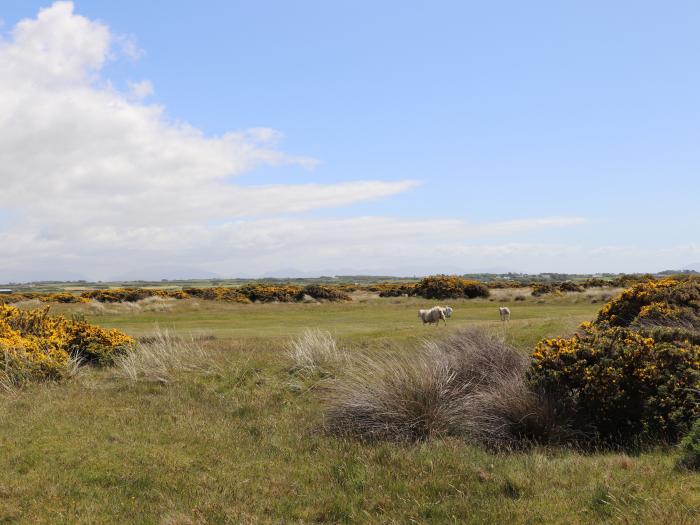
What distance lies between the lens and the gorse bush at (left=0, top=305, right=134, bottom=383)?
14.2 meters

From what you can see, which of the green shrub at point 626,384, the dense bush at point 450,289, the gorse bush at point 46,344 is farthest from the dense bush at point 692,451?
the dense bush at point 450,289

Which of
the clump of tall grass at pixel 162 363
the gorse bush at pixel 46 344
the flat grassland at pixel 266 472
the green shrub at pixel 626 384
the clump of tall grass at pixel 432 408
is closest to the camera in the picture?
the flat grassland at pixel 266 472

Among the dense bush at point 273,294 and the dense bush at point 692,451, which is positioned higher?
the dense bush at point 273,294

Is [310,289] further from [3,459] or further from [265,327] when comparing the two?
[3,459]

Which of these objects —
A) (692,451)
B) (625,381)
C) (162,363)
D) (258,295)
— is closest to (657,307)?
(625,381)

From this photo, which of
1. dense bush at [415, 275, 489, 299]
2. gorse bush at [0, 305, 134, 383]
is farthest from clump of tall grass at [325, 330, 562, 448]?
dense bush at [415, 275, 489, 299]

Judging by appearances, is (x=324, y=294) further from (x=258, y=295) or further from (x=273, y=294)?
(x=258, y=295)

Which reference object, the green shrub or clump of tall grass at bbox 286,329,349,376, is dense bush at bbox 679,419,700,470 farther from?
clump of tall grass at bbox 286,329,349,376

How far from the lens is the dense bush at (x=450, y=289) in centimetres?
5003

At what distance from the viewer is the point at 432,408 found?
9617mm

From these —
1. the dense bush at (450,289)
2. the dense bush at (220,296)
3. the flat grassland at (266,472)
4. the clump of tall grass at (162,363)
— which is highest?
the dense bush at (450,289)

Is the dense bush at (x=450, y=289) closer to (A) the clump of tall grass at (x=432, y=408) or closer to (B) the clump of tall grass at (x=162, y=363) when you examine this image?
(B) the clump of tall grass at (x=162, y=363)

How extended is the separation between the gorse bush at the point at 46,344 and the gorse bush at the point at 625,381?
1106cm

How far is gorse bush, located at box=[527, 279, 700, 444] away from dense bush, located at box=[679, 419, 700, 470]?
1489 mm
